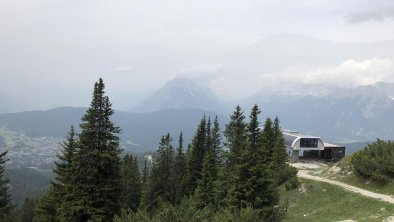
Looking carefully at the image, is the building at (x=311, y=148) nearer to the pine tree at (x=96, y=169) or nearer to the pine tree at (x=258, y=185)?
the pine tree at (x=258, y=185)

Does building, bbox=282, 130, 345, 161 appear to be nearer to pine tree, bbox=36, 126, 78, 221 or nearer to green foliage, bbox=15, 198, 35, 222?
pine tree, bbox=36, 126, 78, 221

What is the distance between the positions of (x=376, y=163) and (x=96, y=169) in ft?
81.6

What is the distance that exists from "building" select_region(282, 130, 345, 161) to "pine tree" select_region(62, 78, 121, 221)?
43.2 m

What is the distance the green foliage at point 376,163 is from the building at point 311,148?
1039 inches

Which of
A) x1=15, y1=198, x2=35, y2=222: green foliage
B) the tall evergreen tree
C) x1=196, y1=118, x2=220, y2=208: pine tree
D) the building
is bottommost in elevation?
x1=15, y1=198, x2=35, y2=222: green foliage

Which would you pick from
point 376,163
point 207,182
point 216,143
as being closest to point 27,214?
point 216,143

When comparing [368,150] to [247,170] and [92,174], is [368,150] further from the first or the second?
[92,174]

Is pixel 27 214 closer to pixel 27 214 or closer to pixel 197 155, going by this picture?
pixel 27 214

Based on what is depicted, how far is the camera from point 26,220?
104 meters

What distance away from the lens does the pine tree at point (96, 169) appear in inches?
1212

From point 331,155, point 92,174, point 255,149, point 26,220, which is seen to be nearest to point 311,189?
point 255,149

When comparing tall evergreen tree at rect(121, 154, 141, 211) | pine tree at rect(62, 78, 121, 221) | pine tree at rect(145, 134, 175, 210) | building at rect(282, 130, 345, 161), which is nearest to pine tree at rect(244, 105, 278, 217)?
pine tree at rect(62, 78, 121, 221)

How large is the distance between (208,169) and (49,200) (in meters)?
20.3

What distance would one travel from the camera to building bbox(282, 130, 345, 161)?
6912 centimetres
